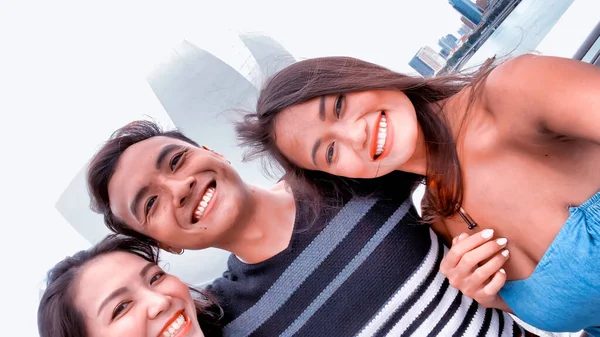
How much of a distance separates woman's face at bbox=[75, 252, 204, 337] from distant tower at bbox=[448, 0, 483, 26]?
109cm

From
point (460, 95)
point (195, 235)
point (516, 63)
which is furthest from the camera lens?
point (195, 235)

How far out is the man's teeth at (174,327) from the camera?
2.96 ft

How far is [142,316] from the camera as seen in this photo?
889 mm

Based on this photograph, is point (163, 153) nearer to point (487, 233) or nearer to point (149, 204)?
point (149, 204)

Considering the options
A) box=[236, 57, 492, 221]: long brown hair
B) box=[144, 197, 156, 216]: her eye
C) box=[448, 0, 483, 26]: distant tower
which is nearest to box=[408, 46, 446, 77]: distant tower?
box=[448, 0, 483, 26]: distant tower

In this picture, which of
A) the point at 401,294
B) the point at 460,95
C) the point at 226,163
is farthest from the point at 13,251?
the point at 460,95

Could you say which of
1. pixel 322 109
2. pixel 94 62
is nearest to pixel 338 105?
pixel 322 109

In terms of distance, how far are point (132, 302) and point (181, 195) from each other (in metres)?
0.24

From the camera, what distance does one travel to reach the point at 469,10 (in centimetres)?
129

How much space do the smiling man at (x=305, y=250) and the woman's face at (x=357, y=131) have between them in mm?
198

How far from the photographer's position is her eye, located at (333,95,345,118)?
2.80 feet

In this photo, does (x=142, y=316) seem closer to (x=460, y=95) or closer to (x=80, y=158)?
(x=80, y=158)

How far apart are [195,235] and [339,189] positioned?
0.35m

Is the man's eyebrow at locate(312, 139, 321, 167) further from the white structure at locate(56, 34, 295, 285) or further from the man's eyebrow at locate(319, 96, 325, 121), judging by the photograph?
the white structure at locate(56, 34, 295, 285)
